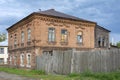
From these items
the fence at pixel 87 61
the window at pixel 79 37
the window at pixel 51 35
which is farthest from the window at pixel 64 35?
the fence at pixel 87 61

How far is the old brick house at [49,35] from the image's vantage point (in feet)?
93.5

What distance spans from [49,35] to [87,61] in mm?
11672

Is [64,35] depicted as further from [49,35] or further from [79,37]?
[79,37]

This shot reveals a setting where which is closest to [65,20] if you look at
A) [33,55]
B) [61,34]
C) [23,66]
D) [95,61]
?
[61,34]

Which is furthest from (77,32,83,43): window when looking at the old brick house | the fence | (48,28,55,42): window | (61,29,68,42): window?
the fence

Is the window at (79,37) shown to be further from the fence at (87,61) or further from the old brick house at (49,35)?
the fence at (87,61)

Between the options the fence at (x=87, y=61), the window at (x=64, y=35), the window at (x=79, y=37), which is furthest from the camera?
the window at (x=79, y=37)

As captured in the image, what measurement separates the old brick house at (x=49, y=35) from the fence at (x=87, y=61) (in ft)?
23.7

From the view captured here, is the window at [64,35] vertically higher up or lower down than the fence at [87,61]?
higher up

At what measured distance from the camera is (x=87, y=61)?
18672mm

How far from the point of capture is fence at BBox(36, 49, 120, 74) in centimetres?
1820

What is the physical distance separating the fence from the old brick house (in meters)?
7.23

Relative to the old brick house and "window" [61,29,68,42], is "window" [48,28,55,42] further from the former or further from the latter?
"window" [61,29,68,42]

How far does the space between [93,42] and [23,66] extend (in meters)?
10.9
